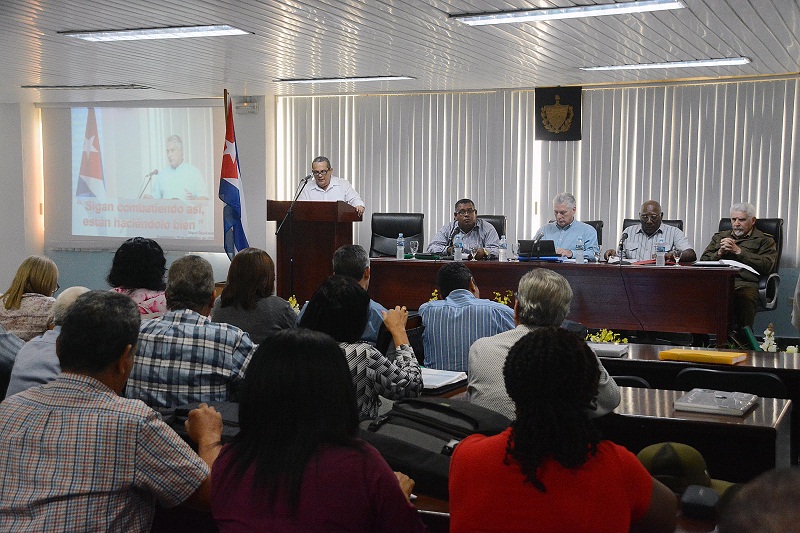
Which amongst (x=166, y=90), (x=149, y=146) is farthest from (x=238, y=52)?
(x=149, y=146)

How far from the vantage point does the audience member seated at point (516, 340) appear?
114 inches

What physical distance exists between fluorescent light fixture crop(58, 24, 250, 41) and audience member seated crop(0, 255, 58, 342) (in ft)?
9.03

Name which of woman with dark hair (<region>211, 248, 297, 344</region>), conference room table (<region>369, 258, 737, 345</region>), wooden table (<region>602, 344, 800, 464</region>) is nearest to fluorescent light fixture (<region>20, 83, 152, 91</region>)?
conference room table (<region>369, 258, 737, 345</region>)

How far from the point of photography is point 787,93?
28.5 feet

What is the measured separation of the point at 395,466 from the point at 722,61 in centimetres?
671

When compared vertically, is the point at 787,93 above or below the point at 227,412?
above

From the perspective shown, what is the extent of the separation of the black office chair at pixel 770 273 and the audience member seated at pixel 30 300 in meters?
5.94

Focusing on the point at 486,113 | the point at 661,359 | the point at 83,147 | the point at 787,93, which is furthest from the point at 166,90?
the point at 661,359

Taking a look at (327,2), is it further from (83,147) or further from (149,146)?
(83,147)

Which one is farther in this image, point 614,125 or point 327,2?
point 614,125

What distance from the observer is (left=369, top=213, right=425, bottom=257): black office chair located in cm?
894

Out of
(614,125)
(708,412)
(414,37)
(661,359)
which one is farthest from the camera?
(614,125)

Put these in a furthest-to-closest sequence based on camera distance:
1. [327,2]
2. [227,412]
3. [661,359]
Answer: [327,2] < [661,359] < [227,412]

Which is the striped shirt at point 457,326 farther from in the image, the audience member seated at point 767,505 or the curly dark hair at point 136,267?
the audience member seated at point 767,505
